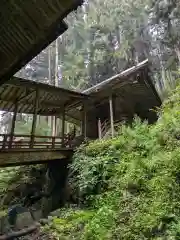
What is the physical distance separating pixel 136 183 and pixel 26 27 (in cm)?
544

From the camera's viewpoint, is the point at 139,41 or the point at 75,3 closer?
the point at 75,3

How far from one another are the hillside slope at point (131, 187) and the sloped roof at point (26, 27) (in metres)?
4.26

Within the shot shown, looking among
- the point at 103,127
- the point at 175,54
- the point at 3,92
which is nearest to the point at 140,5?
the point at 175,54

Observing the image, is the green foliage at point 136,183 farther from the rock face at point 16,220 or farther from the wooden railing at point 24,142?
the rock face at point 16,220

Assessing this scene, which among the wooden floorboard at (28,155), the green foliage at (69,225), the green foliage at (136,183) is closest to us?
the green foliage at (136,183)

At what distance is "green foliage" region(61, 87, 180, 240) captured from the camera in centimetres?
569

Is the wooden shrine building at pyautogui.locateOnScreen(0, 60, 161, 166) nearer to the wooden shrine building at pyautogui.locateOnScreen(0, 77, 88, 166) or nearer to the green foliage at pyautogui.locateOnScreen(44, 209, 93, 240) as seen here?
the wooden shrine building at pyautogui.locateOnScreen(0, 77, 88, 166)

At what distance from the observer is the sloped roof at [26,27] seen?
8.53ft

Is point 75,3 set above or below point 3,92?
below

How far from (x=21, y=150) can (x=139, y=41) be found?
18.7m

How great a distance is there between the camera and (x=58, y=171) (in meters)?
12.8

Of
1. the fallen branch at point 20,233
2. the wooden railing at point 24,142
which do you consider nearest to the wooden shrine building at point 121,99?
the wooden railing at point 24,142

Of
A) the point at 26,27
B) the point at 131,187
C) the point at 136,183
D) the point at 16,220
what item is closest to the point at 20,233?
the point at 16,220

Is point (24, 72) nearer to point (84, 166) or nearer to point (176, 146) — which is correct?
point (84, 166)
